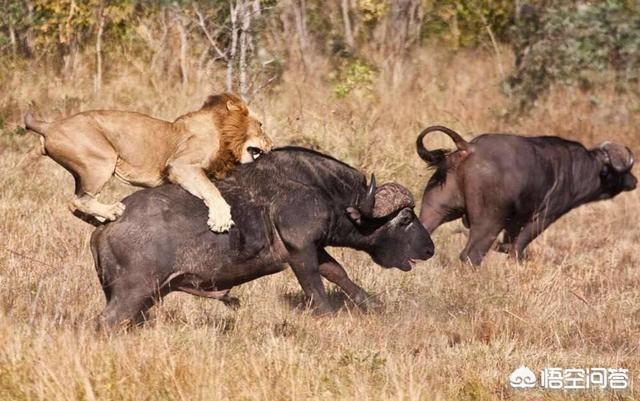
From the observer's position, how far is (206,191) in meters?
7.68

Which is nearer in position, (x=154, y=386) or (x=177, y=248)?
(x=154, y=386)

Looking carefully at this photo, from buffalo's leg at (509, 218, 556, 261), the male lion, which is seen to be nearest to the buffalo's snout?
buffalo's leg at (509, 218, 556, 261)

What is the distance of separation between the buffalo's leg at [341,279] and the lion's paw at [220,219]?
3.25 ft

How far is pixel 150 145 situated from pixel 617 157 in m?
5.89

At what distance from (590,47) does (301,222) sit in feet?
30.2

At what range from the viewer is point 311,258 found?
8.01 m

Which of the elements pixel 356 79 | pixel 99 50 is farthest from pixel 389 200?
pixel 99 50

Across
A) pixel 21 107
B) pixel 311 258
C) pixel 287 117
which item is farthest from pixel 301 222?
pixel 21 107

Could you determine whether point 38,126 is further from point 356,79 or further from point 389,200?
point 356,79

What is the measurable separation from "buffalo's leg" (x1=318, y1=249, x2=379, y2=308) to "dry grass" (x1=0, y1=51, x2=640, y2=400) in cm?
12

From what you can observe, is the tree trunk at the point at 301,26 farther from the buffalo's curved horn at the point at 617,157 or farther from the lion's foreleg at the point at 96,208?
the lion's foreleg at the point at 96,208

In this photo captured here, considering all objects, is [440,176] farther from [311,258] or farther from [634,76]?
[634,76]

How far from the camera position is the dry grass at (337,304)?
6055 millimetres

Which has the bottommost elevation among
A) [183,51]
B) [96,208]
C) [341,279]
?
[341,279]
